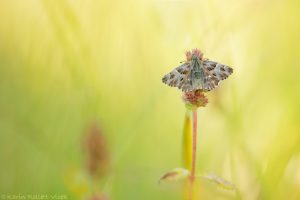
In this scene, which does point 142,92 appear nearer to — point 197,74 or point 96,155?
point 197,74

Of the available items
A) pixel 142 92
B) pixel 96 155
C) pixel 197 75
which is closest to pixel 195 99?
pixel 197 75

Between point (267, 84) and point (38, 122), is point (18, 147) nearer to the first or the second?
point (38, 122)

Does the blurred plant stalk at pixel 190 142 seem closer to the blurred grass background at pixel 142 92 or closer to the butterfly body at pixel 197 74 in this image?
the butterfly body at pixel 197 74

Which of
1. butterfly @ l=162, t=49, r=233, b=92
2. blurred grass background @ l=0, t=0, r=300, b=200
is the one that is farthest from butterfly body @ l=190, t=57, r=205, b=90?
blurred grass background @ l=0, t=0, r=300, b=200

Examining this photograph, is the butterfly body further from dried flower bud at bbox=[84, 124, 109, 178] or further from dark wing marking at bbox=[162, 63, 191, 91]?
dried flower bud at bbox=[84, 124, 109, 178]

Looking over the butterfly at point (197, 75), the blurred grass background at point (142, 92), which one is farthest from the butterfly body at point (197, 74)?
the blurred grass background at point (142, 92)
